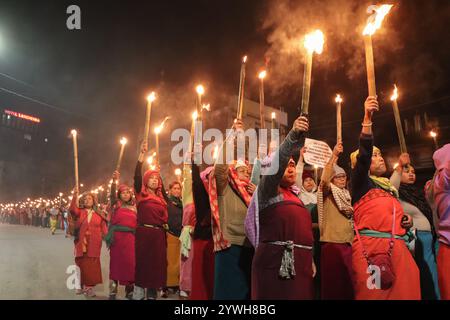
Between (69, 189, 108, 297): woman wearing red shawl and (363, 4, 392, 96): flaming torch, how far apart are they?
17.6 feet

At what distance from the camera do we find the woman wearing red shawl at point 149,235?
561 cm

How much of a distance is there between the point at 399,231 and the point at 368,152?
764 millimetres

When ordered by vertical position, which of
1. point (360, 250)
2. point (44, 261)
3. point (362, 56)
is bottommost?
point (44, 261)

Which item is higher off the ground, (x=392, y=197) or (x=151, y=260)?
(x=392, y=197)

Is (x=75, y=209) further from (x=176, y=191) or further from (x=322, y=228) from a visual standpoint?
(x=322, y=228)

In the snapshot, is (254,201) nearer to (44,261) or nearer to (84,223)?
(84,223)

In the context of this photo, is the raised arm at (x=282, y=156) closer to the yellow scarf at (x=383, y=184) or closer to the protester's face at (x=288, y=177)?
the protester's face at (x=288, y=177)

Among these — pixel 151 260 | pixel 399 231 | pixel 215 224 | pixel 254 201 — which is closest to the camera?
pixel 254 201

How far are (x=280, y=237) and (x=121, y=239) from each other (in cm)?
407

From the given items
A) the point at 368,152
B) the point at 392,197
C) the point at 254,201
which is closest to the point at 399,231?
the point at 392,197

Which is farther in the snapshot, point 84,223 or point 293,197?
point 84,223

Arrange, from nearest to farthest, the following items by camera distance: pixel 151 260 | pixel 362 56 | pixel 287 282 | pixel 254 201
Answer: pixel 287 282 < pixel 254 201 < pixel 151 260 < pixel 362 56

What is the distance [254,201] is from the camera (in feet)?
9.93

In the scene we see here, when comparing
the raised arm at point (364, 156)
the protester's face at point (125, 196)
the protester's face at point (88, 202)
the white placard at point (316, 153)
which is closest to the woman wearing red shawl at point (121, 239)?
the protester's face at point (125, 196)
